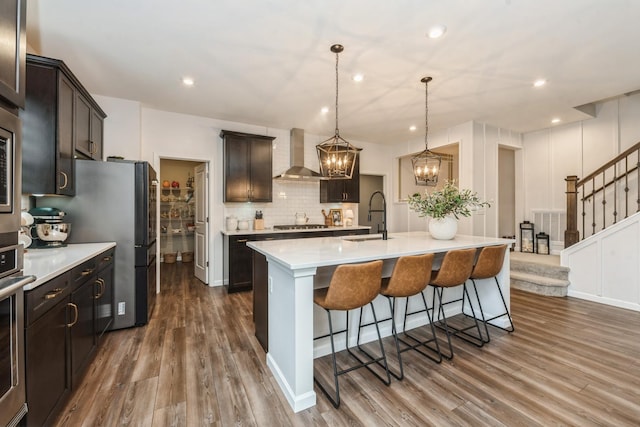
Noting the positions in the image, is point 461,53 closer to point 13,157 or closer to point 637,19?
point 637,19

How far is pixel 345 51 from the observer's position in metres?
2.75

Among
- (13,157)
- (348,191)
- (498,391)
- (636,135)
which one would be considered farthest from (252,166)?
(636,135)

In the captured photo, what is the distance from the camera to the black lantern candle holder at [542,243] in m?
5.41

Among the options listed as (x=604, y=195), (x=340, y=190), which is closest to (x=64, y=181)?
(x=340, y=190)

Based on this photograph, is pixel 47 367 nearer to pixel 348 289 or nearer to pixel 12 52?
pixel 12 52

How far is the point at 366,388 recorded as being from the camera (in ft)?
6.73

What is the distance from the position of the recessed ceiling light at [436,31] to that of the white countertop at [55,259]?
3.19 meters

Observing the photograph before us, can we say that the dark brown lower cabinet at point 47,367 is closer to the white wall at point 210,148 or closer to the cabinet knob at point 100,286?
the cabinet knob at point 100,286

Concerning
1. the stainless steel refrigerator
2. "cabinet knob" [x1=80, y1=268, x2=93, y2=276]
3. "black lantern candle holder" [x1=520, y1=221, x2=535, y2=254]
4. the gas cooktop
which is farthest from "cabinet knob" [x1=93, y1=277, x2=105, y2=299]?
"black lantern candle holder" [x1=520, y1=221, x2=535, y2=254]

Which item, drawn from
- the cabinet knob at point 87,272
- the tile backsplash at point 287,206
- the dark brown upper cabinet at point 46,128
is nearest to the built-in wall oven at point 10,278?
the cabinet knob at point 87,272

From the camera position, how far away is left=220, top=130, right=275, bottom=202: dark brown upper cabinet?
4.74 metres

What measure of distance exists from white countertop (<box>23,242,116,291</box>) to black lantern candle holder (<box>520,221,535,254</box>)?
22.1 ft

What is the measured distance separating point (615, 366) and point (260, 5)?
3.98 meters

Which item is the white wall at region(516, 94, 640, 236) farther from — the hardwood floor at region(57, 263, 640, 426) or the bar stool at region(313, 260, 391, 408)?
the bar stool at region(313, 260, 391, 408)
